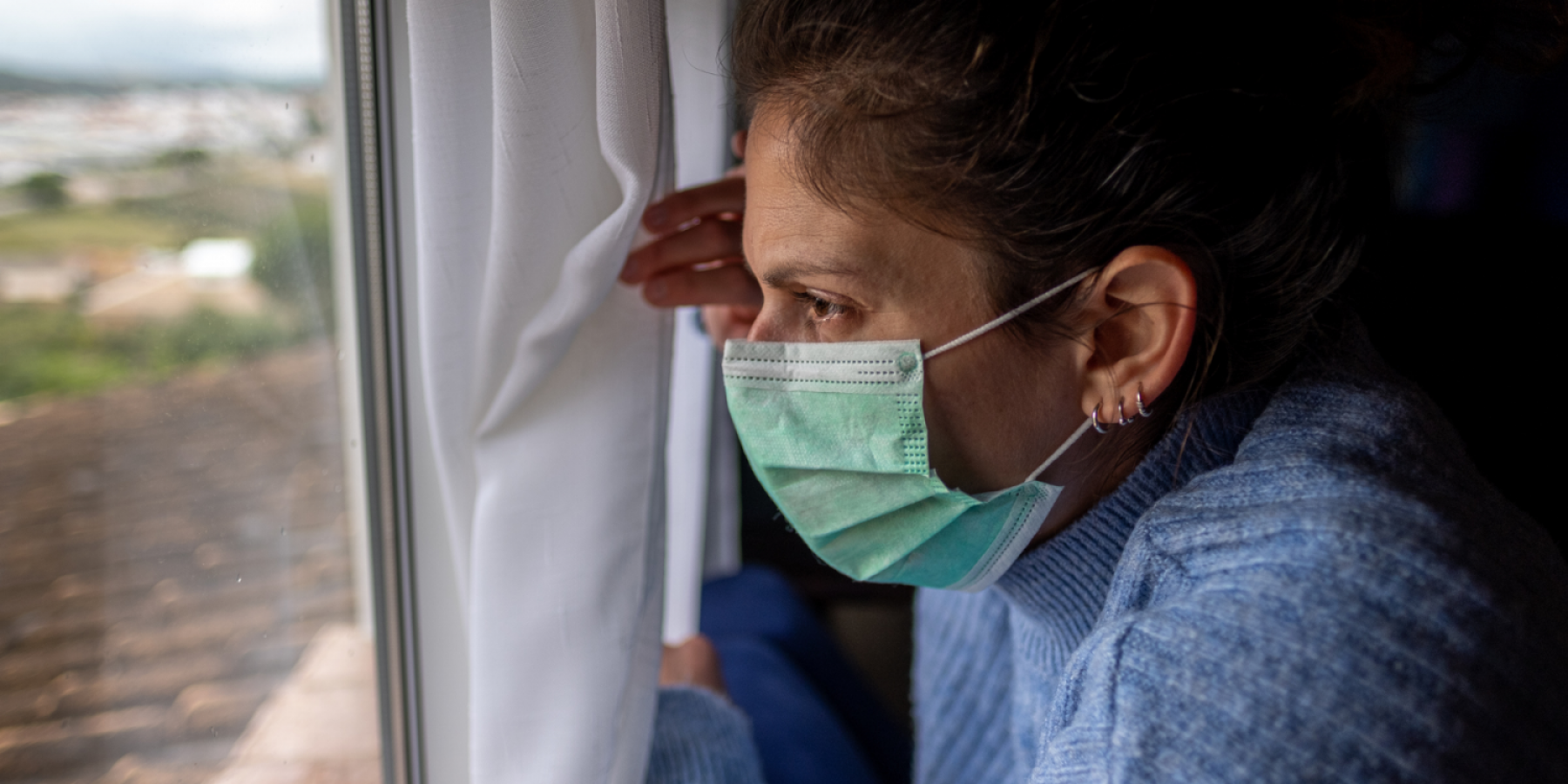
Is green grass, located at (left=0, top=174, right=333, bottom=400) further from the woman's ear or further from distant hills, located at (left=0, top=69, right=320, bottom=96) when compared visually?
the woman's ear

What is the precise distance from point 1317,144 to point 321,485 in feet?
3.46

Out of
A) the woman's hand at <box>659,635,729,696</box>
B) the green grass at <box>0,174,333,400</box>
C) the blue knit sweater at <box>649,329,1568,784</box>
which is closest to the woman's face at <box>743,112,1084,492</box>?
the blue knit sweater at <box>649,329,1568,784</box>

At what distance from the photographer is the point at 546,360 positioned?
89 cm

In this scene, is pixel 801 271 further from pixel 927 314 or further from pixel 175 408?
pixel 175 408

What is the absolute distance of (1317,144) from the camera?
2.61ft

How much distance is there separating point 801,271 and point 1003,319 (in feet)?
0.58

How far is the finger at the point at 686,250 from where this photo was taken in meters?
0.96

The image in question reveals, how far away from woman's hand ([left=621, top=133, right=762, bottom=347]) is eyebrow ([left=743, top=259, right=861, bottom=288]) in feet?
0.50

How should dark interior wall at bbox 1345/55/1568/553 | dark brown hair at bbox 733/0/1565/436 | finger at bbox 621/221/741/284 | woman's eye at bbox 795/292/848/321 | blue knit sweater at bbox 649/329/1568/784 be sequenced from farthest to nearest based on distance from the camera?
dark interior wall at bbox 1345/55/1568/553
finger at bbox 621/221/741/284
woman's eye at bbox 795/292/848/321
dark brown hair at bbox 733/0/1565/436
blue knit sweater at bbox 649/329/1568/784

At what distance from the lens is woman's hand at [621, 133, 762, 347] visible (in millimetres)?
967

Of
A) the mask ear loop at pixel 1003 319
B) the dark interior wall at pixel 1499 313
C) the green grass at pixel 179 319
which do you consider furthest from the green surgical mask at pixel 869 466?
the dark interior wall at pixel 1499 313

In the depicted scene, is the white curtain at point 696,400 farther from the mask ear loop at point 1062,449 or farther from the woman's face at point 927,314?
the mask ear loop at point 1062,449

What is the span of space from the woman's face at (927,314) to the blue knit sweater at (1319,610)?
0.43ft

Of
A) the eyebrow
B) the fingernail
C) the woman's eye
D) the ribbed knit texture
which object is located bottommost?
the ribbed knit texture
